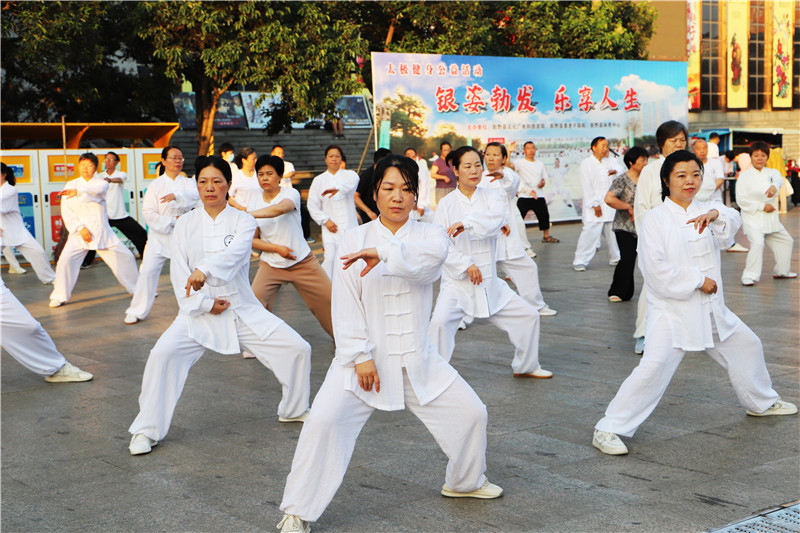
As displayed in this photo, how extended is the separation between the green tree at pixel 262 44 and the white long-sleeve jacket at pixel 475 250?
11464 mm

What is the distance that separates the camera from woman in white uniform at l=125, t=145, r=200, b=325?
9117 millimetres

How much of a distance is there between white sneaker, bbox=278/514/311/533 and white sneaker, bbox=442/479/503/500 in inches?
26.6

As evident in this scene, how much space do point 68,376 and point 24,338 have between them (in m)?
0.43

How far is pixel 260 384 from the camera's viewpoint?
20.8 ft

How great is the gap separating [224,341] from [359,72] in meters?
18.3

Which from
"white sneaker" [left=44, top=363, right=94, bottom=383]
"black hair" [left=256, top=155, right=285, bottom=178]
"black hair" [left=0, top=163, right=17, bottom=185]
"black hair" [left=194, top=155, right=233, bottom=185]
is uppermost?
"black hair" [left=0, top=163, right=17, bottom=185]

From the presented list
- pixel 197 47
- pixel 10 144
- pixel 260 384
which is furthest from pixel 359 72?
pixel 260 384

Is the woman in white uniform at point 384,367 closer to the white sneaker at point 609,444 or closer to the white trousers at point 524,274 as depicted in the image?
the white sneaker at point 609,444

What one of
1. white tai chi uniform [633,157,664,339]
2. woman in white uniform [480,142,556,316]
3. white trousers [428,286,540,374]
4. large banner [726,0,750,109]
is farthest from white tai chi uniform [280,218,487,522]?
large banner [726,0,750,109]

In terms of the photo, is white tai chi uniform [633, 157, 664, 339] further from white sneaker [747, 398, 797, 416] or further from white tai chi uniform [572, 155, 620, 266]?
white tai chi uniform [572, 155, 620, 266]

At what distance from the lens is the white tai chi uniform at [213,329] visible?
4.89 meters

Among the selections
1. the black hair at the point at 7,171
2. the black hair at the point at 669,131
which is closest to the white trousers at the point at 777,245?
the black hair at the point at 669,131

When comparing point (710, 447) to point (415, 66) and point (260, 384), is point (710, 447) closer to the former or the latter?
point (260, 384)

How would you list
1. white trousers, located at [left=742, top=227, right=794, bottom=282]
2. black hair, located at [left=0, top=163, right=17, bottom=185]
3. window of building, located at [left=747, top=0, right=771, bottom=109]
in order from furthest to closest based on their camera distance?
window of building, located at [left=747, top=0, right=771, bottom=109] → white trousers, located at [left=742, top=227, right=794, bottom=282] → black hair, located at [left=0, top=163, right=17, bottom=185]
